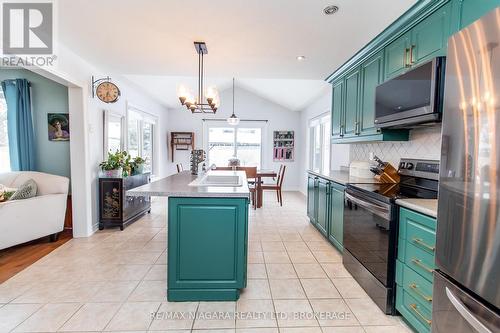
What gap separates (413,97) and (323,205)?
5.96 feet

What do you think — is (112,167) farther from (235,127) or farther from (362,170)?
(235,127)

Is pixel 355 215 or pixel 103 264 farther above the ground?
pixel 355 215

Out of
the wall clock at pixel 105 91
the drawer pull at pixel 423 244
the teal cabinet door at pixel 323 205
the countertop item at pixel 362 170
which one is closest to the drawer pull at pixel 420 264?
the drawer pull at pixel 423 244

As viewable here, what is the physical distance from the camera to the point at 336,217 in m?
2.97

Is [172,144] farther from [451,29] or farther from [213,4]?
[451,29]

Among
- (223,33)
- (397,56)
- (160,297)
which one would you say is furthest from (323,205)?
(223,33)

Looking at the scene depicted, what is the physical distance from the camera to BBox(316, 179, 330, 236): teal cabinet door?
3.25 m

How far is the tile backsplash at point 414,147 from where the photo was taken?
2.19 metres

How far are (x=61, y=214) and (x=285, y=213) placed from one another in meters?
3.49

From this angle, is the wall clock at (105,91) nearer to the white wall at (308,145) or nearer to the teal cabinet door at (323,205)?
the teal cabinet door at (323,205)

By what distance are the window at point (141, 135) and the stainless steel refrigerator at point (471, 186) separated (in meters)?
4.77

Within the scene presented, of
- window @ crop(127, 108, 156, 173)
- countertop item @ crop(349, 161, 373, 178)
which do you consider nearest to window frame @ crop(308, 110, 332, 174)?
countertop item @ crop(349, 161, 373, 178)

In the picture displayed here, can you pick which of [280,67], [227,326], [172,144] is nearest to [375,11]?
[280,67]

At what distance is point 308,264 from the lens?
2.71m
